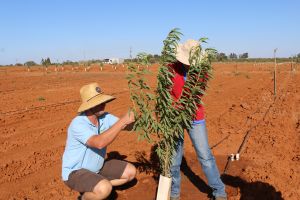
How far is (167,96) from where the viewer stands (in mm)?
3869

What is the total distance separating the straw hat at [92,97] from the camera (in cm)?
405

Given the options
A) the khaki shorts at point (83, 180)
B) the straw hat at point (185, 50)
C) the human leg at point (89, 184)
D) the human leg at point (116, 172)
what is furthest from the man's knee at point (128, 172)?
the straw hat at point (185, 50)

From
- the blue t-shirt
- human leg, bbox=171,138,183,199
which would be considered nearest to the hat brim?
the blue t-shirt

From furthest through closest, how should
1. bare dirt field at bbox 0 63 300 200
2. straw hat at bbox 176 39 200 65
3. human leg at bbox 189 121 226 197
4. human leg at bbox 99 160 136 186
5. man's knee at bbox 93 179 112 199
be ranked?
bare dirt field at bbox 0 63 300 200, human leg at bbox 99 160 136 186, human leg at bbox 189 121 226 197, man's knee at bbox 93 179 112 199, straw hat at bbox 176 39 200 65

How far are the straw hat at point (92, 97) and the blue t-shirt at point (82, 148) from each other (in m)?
0.18

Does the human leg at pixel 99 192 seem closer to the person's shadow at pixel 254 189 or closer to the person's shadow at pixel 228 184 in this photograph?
the person's shadow at pixel 228 184

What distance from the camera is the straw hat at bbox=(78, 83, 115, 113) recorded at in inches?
160

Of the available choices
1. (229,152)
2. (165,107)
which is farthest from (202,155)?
(229,152)

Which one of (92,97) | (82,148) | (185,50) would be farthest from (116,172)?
(185,50)

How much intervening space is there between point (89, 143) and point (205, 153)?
1.48 meters

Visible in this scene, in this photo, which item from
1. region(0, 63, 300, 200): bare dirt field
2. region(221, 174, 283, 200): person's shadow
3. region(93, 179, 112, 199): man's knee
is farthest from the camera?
region(0, 63, 300, 200): bare dirt field

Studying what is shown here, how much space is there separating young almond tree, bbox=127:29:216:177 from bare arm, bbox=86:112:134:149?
10 cm

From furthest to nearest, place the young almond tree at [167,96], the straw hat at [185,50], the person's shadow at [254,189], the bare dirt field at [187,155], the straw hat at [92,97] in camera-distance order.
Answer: the bare dirt field at [187,155], the person's shadow at [254,189], the straw hat at [92,97], the straw hat at [185,50], the young almond tree at [167,96]

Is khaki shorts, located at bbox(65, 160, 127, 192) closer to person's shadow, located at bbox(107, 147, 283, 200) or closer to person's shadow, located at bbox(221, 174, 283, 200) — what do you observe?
person's shadow, located at bbox(107, 147, 283, 200)
